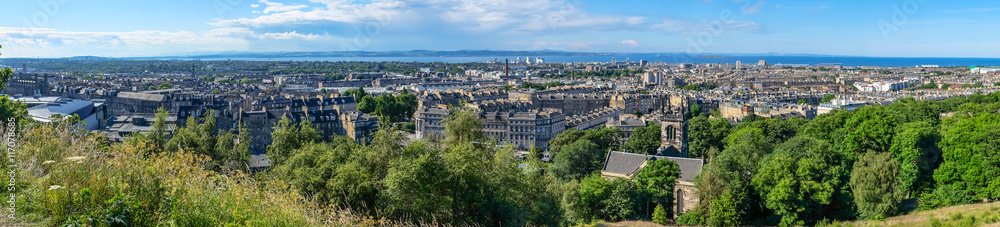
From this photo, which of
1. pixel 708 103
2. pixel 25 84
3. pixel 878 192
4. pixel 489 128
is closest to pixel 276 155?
pixel 878 192

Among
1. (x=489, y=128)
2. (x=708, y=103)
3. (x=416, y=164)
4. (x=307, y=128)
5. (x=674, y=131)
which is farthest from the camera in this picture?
(x=708, y=103)

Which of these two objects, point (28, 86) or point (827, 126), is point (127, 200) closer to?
point (827, 126)

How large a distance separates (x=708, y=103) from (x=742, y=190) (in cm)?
6665

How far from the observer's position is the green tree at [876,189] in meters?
26.3

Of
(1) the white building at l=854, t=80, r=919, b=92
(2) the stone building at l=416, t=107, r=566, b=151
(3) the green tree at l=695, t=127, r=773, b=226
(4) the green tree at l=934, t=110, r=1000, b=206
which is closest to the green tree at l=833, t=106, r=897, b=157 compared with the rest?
(4) the green tree at l=934, t=110, r=1000, b=206

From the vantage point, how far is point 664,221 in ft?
90.9

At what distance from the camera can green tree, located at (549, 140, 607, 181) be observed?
3612 centimetres

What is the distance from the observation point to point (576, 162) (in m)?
36.4

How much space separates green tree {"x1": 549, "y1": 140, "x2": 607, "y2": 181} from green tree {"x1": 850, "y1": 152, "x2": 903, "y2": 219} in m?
13.1

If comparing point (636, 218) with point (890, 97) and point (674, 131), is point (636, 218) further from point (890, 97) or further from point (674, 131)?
point (890, 97)

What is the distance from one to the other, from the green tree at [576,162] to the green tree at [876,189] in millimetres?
13076

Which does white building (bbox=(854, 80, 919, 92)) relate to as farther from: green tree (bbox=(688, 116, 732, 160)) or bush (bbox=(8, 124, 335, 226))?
bush (bbox=(8, 124, 335, 226))

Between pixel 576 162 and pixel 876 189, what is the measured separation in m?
14.7

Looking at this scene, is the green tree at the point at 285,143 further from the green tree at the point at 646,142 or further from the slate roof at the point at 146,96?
the slate roof at the point at 146,96
